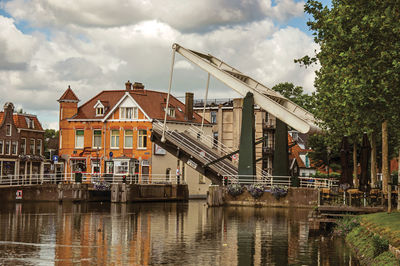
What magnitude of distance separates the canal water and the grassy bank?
0.54 m

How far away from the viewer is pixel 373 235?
64.4 ft

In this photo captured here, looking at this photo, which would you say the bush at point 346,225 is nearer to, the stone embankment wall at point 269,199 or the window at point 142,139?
the stone embankment wall at point 269,199

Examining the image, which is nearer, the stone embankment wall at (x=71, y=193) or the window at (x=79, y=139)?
the stone embankment wall at (x=71, y=193)

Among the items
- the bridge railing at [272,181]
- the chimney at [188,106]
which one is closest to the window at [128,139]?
the chimney at [188,106]

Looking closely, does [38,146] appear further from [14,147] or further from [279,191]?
[279,191]

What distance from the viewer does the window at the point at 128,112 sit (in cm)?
6494

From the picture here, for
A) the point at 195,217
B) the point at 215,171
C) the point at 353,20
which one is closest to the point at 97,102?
the point at 215,171

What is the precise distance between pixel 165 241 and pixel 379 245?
9067 millimetres

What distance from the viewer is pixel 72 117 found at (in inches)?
2645

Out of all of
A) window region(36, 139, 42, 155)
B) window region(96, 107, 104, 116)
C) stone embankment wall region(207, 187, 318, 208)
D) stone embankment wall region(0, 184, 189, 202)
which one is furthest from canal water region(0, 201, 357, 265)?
window region(36, 139, 42, 155)

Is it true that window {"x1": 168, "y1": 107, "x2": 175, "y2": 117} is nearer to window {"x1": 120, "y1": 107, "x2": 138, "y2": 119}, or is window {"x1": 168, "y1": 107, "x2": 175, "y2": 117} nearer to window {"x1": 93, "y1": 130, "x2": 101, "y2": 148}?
window {"x1": 120, "y1": 107, "x2": 138, "y2": 119}

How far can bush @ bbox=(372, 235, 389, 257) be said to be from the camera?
55.4ft

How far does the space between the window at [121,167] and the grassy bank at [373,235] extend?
132ft

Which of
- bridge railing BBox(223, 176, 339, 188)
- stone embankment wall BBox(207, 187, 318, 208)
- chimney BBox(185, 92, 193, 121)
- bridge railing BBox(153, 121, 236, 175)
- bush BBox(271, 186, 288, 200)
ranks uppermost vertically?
chimney BBox(185, 92, 193, 121)
